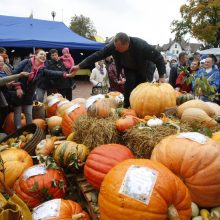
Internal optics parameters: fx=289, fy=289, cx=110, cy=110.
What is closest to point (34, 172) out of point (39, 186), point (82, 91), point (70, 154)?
point (39, 186)

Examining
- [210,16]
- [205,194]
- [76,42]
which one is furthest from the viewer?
[210,16]

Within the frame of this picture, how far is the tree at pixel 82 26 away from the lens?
200ft

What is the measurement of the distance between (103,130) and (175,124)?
703 millimetres

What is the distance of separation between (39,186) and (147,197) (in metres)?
1.12

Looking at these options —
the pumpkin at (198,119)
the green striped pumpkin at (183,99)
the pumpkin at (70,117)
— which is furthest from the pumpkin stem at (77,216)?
the green striped pumpkin at (183,99)

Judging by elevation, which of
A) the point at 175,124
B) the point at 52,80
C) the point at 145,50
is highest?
the point at 145,50

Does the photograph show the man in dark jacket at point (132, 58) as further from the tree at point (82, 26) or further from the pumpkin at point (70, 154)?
the tree at point (82, 26)

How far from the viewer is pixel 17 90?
185 inches

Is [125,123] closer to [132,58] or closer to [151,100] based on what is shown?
[151,100]

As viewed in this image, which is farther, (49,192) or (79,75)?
(79,75)

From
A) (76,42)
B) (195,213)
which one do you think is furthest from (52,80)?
(76,42)

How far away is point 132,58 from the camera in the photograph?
4391 mm

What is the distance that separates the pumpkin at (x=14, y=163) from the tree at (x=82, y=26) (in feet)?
195

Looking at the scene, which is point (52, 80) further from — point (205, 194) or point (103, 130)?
point (205, 194)
